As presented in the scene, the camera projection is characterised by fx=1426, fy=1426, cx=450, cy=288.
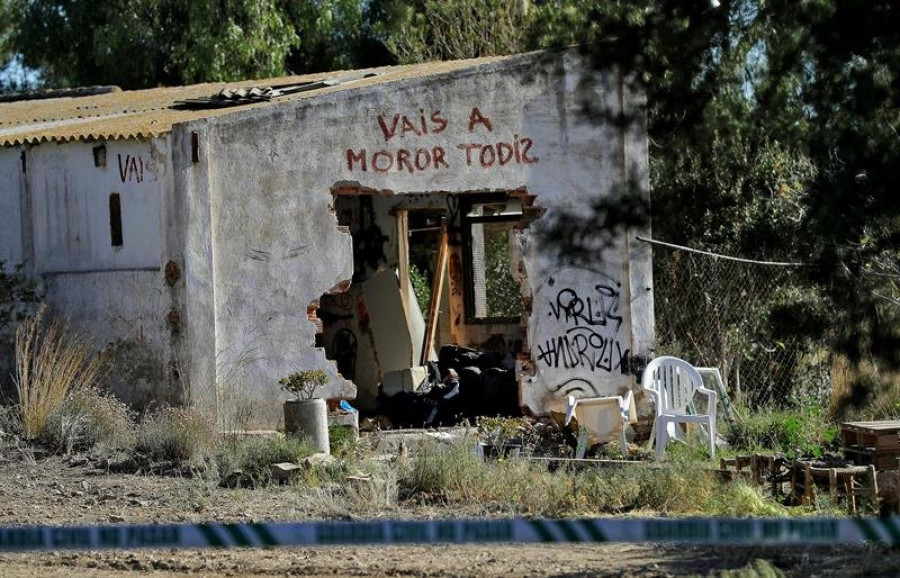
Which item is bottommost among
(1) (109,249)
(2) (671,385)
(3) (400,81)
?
(2) (671,385)

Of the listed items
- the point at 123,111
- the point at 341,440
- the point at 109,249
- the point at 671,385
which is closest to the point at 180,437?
the point at 341,440

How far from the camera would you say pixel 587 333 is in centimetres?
1634


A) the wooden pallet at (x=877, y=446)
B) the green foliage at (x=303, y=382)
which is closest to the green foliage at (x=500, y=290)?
the green foliage at (x=303, y=382)

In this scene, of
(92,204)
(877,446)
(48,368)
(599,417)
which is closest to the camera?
(877,446)

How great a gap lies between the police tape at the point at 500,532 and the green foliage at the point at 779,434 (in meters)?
7.29

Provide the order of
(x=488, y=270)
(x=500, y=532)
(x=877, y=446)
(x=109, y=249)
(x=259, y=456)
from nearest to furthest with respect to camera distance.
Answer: (x=500, y=532)
(x=877, y=446)
(x=259, y=456)
(x=109, y=249)
(x=488, y=270)

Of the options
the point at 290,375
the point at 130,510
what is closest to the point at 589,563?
the point at 130,510

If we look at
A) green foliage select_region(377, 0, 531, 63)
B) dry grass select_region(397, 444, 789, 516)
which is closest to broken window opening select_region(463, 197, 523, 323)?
green foliage select_region(377, 0, 531, 63)

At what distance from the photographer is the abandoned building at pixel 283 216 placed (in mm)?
15656

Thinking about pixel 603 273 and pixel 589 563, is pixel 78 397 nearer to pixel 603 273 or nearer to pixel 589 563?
pixel 603 273

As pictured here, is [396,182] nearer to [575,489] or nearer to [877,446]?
[575,489]

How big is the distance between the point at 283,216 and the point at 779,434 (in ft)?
19.3

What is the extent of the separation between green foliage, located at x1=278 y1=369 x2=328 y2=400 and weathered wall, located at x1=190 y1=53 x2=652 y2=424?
1.18 feet

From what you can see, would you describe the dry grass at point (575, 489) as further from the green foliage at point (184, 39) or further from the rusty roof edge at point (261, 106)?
the green foliage at point (184, 39)
